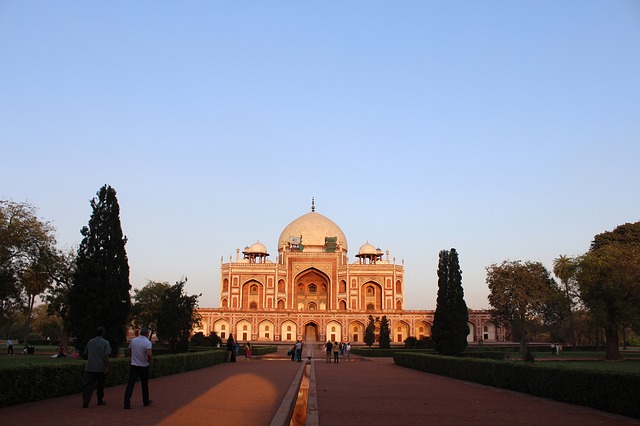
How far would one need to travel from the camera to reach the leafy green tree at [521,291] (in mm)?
47969

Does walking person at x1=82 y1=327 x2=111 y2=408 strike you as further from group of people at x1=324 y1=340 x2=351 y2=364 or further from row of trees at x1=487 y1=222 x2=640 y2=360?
row of trees at x1=487 y1=222 x2=640 y2=360

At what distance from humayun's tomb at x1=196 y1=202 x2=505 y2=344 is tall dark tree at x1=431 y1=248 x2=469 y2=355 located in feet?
121

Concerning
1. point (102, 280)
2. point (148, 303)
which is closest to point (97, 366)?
point (102, 280)

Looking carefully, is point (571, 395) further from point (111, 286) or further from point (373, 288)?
point (373, 288)

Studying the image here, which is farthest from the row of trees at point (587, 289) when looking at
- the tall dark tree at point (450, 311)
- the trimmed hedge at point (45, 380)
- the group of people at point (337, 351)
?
the trimmed hedge at point (45, 380)

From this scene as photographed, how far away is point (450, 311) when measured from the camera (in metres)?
30.7

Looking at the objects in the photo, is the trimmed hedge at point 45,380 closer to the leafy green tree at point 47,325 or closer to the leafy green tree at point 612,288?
the leafy green tree at point 612,288

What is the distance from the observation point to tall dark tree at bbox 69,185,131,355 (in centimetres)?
2208

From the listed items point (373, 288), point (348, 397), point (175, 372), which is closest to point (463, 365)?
point (348, 397)

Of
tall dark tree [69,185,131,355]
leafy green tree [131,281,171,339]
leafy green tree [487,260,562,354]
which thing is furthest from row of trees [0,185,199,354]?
leafy green tree [487,260,562,354]

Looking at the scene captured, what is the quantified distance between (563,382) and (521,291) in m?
37.0

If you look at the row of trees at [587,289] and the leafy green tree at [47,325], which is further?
the leafy green tree at [47,325]

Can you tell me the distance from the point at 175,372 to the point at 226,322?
4829 cm

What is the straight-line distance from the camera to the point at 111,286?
2264 centimetres
